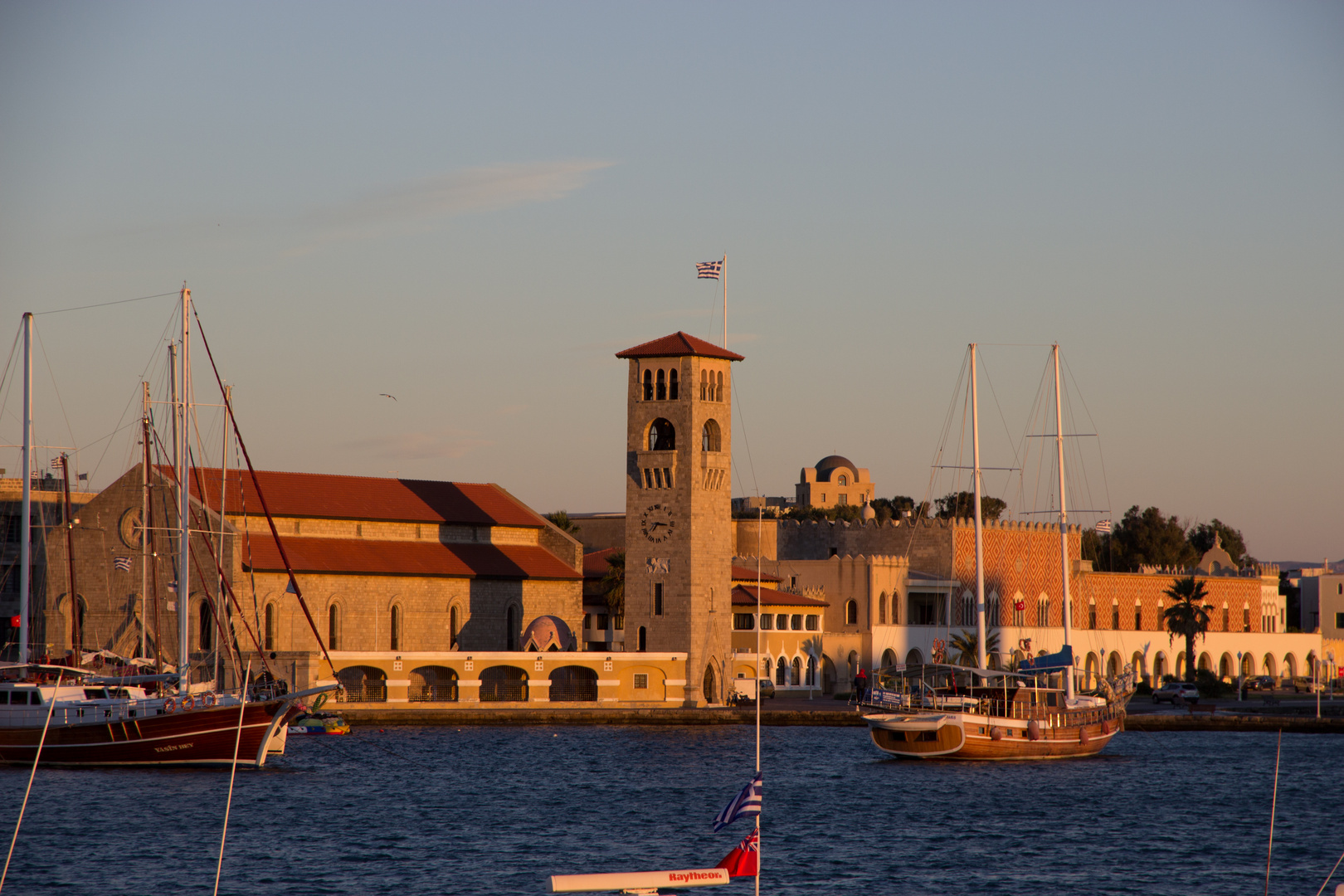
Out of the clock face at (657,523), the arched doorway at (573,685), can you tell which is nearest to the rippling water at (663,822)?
the arched doorway at (573,685)

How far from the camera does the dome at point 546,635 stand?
87750 millimetres

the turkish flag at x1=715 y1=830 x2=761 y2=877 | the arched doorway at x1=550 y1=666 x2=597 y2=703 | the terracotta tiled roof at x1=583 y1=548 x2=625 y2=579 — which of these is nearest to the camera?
the turkish flag at x1=715 y1=830 x2=761 y2=877

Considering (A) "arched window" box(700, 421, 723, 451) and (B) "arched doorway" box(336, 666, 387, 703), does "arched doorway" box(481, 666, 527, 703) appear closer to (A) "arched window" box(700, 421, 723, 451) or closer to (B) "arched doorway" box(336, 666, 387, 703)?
(B) "arched doorway" box(336, 666, 387, 703)

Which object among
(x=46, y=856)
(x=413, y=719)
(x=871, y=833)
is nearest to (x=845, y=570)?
(x=413, y=719)

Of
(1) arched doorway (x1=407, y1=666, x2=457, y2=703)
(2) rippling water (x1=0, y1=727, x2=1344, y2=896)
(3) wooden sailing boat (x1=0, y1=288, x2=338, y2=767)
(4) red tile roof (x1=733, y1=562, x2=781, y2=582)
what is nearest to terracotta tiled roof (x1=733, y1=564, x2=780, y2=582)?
(4) red tile roof (x1=733, y1=562, x2=781, y2=582)

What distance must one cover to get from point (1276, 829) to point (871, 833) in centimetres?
1145

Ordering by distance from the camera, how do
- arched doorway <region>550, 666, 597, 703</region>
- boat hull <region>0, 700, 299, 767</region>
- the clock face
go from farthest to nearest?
the clock face
arched doorway <region>550, 666, 597, 703</region>
boat hull <region>0, 700, 299, 767</region>

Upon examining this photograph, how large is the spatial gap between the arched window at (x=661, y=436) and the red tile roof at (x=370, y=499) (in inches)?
399

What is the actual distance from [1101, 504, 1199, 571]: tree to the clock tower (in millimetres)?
76758

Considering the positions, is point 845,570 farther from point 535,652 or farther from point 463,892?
point 463,892

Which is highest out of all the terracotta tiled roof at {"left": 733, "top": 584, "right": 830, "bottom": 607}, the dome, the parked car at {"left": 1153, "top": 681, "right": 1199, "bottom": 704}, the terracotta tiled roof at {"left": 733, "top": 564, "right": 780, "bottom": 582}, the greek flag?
the terracotta tiled roof at {"left": 733, "top": 564, "right": 780, "bottom": 582}

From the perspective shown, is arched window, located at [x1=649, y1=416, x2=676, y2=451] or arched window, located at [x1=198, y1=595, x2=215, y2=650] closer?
arched window, located at [x1=198, y1=595, x2=215, y2=650]

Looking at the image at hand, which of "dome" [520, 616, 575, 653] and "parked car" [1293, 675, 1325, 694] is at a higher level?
"dome" [520, 616, 575, 653]

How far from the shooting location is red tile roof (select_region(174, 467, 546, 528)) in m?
86.5
